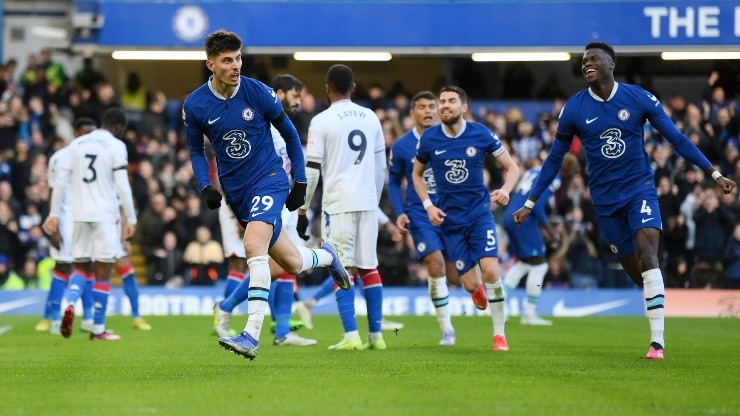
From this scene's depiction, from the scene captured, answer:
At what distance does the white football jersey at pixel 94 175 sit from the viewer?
14820 millimetres

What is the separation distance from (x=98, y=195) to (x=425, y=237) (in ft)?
14.4

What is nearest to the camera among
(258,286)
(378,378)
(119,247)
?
(378,378)

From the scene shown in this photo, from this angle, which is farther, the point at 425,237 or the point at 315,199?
the point at 315,199

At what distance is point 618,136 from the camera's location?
10.9 m

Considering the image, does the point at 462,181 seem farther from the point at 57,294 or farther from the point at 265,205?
the point at 57,294

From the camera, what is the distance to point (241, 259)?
1441cm

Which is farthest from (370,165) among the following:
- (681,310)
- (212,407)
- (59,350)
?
(681,310)

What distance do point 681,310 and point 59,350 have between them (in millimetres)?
12831

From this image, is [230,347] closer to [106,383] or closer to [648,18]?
[106,383]

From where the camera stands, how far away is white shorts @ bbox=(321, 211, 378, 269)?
12.1 metres

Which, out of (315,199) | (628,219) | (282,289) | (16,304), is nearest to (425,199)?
(282,289)

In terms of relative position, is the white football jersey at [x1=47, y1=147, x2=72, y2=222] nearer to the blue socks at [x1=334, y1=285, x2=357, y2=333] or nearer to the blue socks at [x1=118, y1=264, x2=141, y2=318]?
the blue socks at [x1=118, y1=264, x2=141, y2=318]

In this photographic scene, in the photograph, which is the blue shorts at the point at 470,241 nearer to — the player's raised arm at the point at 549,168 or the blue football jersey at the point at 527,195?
the player's raised arm at the point at 549,168

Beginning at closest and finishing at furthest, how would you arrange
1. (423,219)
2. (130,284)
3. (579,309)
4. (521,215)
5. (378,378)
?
(378,378)
(521,215)
(423,219)
(130,284)
(579,309)
